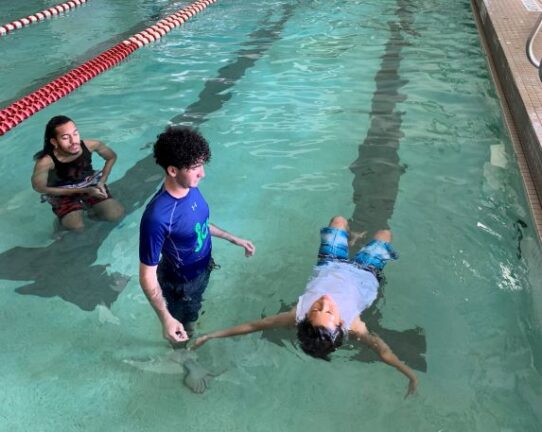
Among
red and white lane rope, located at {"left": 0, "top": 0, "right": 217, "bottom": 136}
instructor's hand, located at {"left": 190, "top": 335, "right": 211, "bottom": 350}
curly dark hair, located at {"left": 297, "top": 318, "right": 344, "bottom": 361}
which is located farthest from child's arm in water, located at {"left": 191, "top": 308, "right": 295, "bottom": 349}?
red and white lane rope, located at {"left": 0, "top": 0, "right": 217, "bottom": 136}

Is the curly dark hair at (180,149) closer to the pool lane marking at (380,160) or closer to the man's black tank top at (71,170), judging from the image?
the man's black tank top at (71,170)

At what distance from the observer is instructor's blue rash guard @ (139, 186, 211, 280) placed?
210 cm

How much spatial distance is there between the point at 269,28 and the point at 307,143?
15.2ft

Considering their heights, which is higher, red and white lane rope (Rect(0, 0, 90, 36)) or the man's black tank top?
the man's black tank top

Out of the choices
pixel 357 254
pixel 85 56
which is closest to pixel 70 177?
pixel 357 254

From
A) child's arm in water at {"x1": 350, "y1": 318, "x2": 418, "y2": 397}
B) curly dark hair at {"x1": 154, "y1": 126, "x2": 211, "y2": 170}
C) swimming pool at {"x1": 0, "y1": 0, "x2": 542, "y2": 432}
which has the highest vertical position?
curly dark hair at {"x1": 154, "y1": 126, "x2": 211, "y2": 170}

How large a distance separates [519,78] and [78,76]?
5396mm

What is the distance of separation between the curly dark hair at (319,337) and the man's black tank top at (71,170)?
207cm

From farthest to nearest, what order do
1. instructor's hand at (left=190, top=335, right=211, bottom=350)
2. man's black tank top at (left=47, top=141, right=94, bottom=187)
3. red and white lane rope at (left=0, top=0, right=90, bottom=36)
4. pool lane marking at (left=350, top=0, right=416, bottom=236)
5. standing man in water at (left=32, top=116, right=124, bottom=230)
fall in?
red and white lane rope at (left=0, top=0, right=90, bottom=36)
pool lane marking at (left=350, top=0, right=416, bottom=236)
man's black tank top at (left=47, top=141, right=94, bottom=187)
standing man in water at (left=32, top=116, right=124, bottom=230)
instructor's hand at (left=190, top=335, right=211, bottom=350)

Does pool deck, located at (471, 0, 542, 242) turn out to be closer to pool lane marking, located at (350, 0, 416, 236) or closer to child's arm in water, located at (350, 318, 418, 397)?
pool lane marking, located at (350, 0, 416, 236)

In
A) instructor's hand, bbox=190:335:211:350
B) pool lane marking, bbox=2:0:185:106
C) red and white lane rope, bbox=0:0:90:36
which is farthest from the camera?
red and white lane rope, bbox=0:0:90:36

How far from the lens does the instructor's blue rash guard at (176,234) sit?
2.10 m

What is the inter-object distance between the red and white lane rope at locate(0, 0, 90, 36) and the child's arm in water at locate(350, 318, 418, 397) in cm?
901

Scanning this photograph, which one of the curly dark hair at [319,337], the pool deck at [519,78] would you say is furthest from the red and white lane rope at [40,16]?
the curly dark hair at [319,337]
